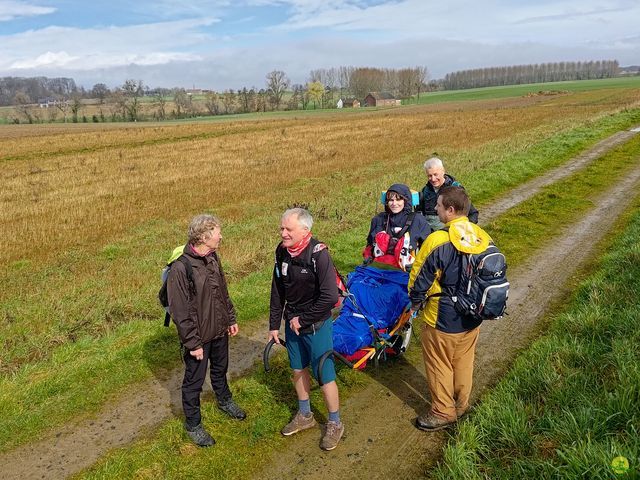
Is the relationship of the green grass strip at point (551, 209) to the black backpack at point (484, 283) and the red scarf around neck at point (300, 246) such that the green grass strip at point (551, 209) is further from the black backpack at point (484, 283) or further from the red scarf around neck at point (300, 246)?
the red scarf around neck at point (300, 246)

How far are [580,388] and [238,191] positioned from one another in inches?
589

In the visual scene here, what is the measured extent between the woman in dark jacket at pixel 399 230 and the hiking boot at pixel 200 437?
283cm

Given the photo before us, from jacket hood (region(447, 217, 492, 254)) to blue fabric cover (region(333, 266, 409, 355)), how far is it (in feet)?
5.24

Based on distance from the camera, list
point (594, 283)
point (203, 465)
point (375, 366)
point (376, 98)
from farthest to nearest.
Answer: point (376, 98), point (594, 283), point (375, 366), point (203, 465)

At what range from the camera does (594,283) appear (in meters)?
6.75

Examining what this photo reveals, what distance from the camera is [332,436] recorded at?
4262 mm

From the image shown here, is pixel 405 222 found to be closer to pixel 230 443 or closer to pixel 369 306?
pixel 369 306

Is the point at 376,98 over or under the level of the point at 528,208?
over

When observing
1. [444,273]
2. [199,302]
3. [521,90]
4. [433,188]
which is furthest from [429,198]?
[521,90]

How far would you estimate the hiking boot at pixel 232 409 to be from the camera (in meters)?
4.73

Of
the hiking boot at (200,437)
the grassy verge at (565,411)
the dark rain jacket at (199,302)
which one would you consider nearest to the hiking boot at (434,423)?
the grassy verge at (565,411)

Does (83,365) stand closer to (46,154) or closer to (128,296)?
(128,296)

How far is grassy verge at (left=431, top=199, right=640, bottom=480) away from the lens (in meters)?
3.27

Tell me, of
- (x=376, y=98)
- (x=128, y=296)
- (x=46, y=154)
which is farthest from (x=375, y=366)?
(x=376, y=98)
